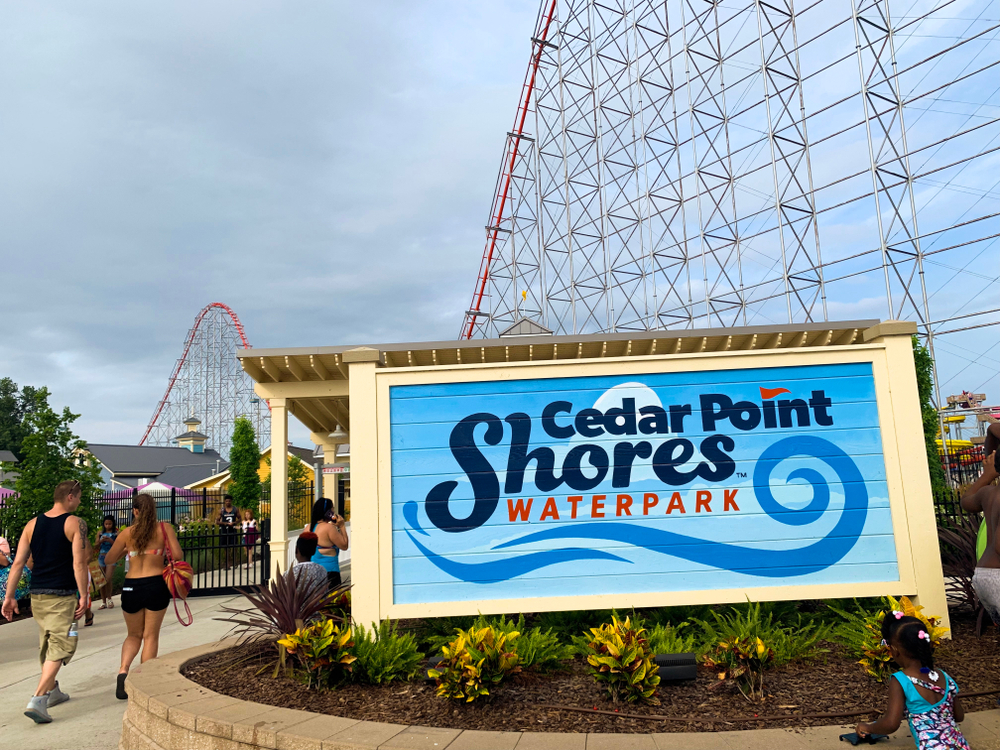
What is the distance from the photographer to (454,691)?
4.11 metres

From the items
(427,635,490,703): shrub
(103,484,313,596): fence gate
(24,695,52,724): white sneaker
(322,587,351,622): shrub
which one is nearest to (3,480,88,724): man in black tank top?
(24,695,52,724): white sneaker

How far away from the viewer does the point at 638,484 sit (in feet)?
18.4

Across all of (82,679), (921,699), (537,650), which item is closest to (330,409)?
(82,679)

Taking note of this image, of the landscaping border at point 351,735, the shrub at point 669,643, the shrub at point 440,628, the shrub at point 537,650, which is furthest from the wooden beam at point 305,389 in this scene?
the shrub at point 669,643

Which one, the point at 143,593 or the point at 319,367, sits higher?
the point at 319,367

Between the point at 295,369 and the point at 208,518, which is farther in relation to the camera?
the point at 208,518

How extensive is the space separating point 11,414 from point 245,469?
59.9 meters

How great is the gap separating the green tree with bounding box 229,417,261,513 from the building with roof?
16419mm

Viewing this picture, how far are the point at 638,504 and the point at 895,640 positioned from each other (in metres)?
2.34

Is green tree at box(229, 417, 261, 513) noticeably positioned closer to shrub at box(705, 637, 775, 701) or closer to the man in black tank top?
the man in black tank top

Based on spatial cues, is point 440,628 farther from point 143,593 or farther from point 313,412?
point 313,412

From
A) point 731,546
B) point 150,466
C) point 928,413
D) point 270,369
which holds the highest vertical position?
point 150,466

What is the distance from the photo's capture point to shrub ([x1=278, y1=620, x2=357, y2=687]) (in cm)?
455

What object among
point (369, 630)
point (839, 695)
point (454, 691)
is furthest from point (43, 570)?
point (839, 695)
